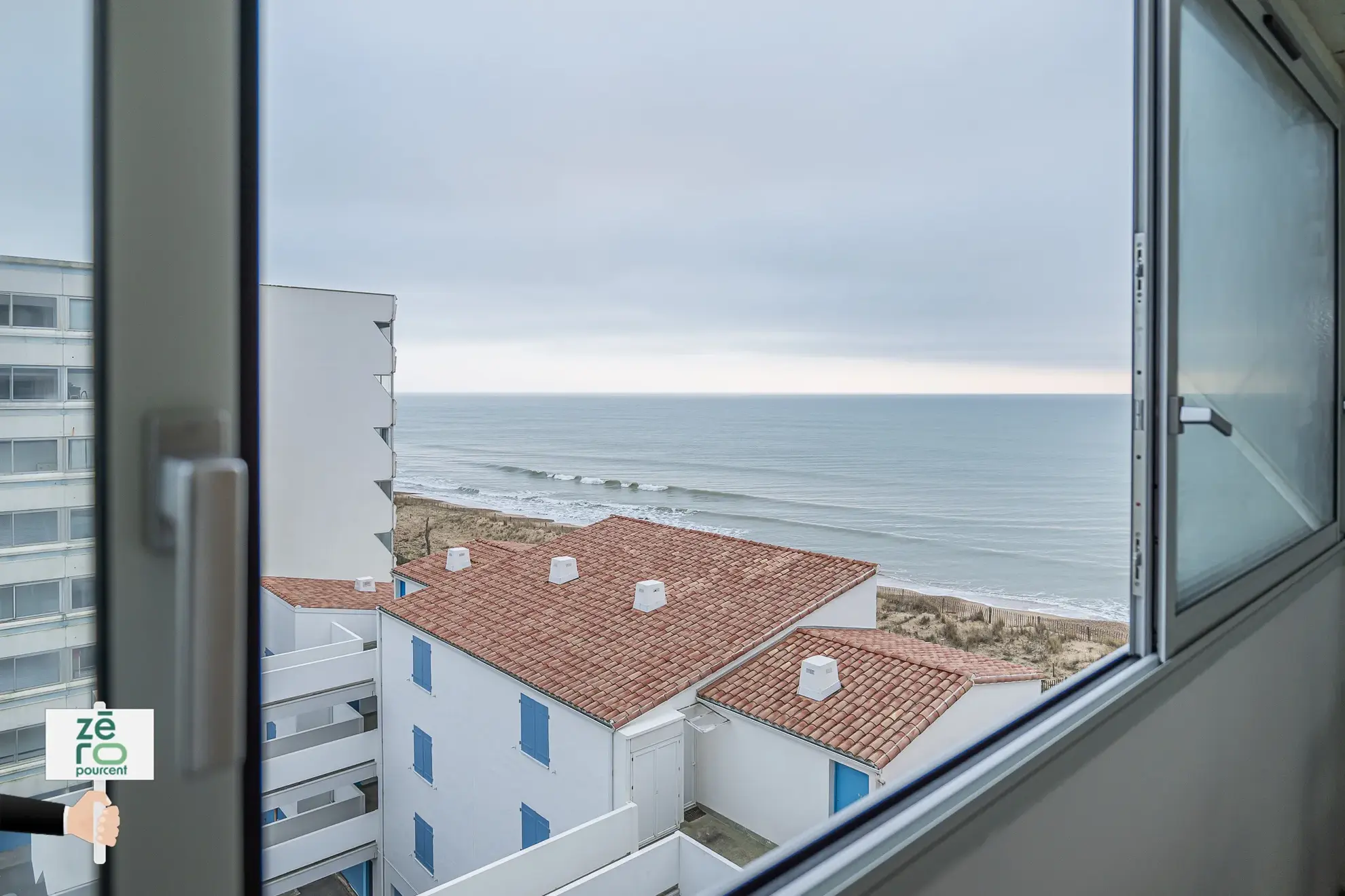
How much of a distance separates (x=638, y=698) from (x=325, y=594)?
909mm

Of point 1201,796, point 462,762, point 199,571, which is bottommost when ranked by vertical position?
point 462,762

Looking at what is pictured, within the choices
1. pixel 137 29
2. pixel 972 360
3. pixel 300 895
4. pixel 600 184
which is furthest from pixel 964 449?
pixel 137 29

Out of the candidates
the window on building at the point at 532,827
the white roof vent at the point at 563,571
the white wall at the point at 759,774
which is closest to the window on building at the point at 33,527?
the white wall at the point at 759,774

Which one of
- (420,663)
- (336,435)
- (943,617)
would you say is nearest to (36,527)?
(336,435)

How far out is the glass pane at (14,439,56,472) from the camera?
0.33 metres

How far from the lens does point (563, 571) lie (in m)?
2.62

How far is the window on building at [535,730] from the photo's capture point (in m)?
2.03

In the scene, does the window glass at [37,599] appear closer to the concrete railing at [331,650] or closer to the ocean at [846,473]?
the ocean at [846,473]

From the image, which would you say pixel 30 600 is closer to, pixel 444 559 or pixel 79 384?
pixel 79 384

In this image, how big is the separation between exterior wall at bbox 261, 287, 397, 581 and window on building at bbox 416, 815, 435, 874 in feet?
3.79

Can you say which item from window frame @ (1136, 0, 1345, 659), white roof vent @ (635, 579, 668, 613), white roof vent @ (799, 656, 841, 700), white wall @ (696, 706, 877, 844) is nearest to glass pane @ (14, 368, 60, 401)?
window frame @ (1136, 0, 1345, 659)

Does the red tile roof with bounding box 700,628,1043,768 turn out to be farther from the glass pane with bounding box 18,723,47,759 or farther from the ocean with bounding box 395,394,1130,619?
the glass pane with bounding box 18,723,47,759

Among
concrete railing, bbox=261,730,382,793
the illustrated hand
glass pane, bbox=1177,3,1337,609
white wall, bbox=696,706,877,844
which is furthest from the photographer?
white wall, bbox=696,706,877,844

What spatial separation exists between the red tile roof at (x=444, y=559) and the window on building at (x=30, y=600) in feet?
6.36
